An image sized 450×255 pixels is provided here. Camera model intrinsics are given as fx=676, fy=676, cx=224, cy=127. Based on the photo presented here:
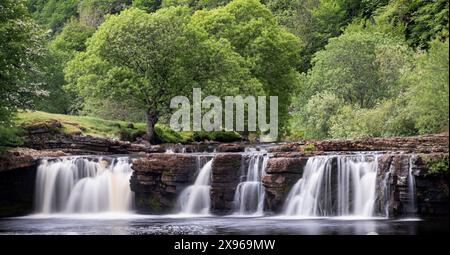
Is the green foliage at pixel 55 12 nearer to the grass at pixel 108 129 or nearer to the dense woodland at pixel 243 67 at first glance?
the dense woodland at pixel 243 67

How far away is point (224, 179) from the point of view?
36125 mm

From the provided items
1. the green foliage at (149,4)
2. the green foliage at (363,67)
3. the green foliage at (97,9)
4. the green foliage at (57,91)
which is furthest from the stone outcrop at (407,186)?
the green foliage at (149,4)

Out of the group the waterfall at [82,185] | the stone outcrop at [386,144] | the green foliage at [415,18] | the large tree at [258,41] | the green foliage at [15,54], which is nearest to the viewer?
the stone outcrop at [386,144]

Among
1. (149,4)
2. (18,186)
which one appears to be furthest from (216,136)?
(149,4)

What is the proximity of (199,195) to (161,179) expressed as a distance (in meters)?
2.33

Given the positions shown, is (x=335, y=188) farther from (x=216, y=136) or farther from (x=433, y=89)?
(x=216, y=136)

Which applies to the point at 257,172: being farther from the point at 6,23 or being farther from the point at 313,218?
the point at 6,23

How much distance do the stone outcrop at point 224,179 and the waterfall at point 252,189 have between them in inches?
14.7

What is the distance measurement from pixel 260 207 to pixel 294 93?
32.1 metres

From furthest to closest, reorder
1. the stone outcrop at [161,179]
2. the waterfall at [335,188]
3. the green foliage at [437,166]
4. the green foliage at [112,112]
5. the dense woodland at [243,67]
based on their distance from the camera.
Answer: the green foliage at [112,112]
the dense woodland at [243,67]
the stone outcrop at [161,179]
the waterfall at [335,188]
the green foliage at [437,166]

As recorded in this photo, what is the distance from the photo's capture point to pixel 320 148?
37.8 meters

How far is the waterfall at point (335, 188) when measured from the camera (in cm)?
3266
